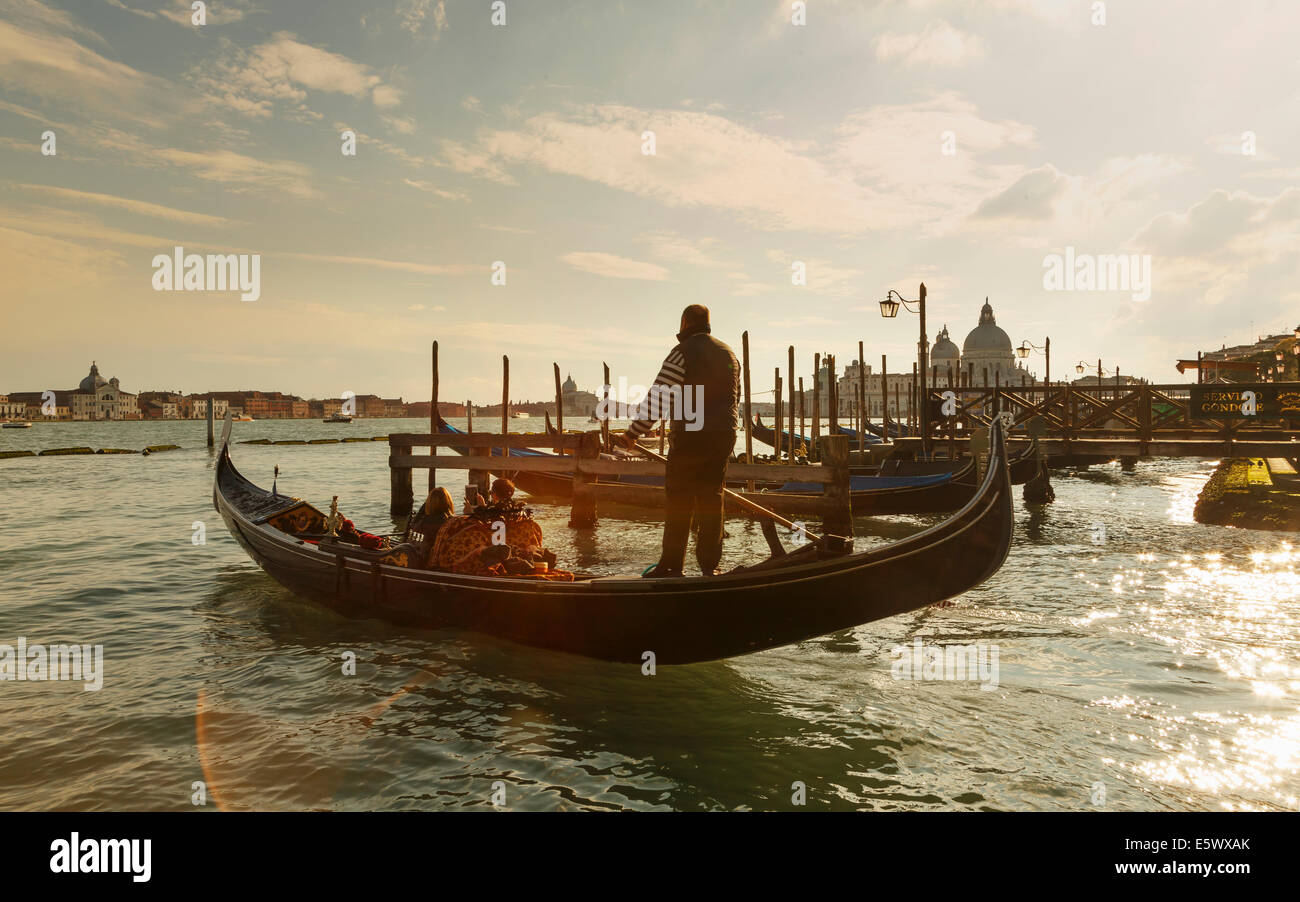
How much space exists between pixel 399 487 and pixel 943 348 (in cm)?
11317

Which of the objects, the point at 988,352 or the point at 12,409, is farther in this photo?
the point at 12,409

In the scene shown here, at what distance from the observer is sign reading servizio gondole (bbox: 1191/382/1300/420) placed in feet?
41.1

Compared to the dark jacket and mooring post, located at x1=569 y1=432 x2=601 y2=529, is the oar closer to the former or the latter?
the dark jacket

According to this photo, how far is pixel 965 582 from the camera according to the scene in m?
3.95

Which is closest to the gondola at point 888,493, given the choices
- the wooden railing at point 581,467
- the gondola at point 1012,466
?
the wooden railing at point 581,467

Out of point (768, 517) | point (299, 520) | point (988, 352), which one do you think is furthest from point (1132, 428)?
point (988, 352)

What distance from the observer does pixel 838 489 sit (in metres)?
7.78

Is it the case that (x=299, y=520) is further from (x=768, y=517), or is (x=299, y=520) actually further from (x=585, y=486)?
(x=768, y=517)

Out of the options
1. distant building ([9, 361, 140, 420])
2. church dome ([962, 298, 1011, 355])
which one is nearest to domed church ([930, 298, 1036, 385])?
church dome ([962, 298, 1011, 355])

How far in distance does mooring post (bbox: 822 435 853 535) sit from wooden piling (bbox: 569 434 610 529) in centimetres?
383

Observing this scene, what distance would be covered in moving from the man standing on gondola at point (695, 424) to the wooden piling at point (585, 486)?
20.9ft
